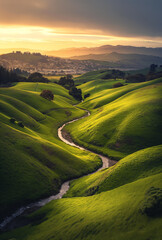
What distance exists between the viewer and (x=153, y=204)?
27.2 m

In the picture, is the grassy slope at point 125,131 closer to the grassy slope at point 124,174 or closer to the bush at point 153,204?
the grassy slope at point 124,174

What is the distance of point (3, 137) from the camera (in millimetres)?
63125

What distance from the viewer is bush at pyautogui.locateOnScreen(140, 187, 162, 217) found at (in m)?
26.6

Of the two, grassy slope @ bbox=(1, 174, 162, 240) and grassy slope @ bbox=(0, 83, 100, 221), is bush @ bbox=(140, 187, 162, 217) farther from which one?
grassy slope @ bbox=(0, 83, 100, 221)

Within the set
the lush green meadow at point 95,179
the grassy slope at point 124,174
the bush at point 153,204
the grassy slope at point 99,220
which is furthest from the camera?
the grassy slope at point 124,174

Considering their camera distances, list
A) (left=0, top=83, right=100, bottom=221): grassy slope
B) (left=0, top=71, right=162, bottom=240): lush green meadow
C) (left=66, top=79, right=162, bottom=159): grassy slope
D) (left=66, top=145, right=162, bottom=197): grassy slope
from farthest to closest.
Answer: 1. (left=66, top=79, right=162, bottom=159): grassy slope
2. (left=66, top=145, right=162, bottom=197): grassy slope
3. (left=0, top=83, right=100, bottom=221): grassy slope
4. (left=0, top=71, right=162, bottom=240): lush green meadow

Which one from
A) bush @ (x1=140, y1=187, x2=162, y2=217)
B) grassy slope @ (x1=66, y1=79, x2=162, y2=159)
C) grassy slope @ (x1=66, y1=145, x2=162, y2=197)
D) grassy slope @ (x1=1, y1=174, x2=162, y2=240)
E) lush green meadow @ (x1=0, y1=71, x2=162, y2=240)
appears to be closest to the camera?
grassy slope @ (x1=1, y1=174, x2=162, y2=240)

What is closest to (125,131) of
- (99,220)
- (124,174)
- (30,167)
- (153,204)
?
(124,174)

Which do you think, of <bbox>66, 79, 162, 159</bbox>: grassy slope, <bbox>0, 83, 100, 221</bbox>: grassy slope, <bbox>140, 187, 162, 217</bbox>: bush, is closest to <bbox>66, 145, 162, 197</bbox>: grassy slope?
<bbox>0, 83, 100, 221</bbox>: grassy slope

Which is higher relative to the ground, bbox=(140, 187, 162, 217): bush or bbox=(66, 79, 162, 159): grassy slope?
bbox=(140, 187, 162, 217): bush

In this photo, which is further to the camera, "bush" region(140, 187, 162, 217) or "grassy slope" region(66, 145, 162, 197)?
"grassy slope" region(66, 145, 162, 197)

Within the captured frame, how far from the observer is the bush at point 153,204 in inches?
1048

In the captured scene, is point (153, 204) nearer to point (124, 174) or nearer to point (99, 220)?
point (99, 220)

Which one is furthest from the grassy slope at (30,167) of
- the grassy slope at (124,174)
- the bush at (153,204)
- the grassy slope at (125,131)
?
the bush at (153,204)
